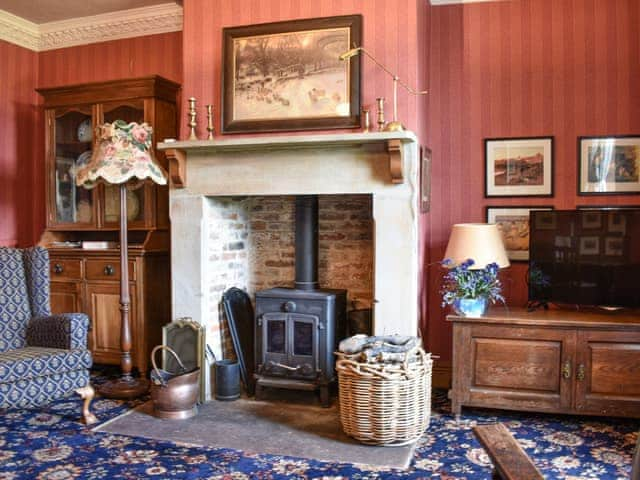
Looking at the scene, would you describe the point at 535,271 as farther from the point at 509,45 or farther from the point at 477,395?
the point at 509,45

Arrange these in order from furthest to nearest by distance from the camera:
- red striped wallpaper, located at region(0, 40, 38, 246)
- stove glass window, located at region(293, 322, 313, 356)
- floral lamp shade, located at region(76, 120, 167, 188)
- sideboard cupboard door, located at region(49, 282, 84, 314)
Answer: red striped wallpaper, located at region(0, 40, 38, 246), sideboard cupboard door, located at region(49, 282, 84, 314), stove glass window, located at region(293, 322, 313, 356), floral lamp shade, located at region(76, 120, 167, 188)

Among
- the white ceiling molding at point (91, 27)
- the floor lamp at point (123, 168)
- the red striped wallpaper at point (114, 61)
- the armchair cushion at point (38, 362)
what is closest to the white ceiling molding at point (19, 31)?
the white ceiling molding at point (91, 27)

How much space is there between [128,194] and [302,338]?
1929 mm

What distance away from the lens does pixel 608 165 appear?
3990 millimetres

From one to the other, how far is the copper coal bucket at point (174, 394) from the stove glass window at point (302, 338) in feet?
2.20

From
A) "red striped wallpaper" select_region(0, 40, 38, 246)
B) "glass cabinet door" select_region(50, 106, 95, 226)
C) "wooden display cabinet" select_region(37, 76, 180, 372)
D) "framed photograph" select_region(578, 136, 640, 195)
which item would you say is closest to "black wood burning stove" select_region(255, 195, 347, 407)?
"wooden display cabinet" select_region(37, 76, 180, 372)

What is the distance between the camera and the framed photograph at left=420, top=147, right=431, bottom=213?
12.5 ft

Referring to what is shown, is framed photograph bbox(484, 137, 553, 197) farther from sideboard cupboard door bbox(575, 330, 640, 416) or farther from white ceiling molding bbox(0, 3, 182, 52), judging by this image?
white ceiling molding bbox(0, 3, 182, 52)

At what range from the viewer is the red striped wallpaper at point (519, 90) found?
3967mm

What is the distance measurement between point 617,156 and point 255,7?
257 centimetres

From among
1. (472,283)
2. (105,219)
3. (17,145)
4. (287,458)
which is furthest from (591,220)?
(17,145)

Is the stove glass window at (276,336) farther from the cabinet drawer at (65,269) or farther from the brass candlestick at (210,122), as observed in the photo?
the cabinet drawer at (65,269)

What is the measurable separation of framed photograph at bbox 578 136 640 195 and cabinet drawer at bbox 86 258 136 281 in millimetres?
3347

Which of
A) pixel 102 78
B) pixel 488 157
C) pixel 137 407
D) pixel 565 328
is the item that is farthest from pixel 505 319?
pixel 102 78
